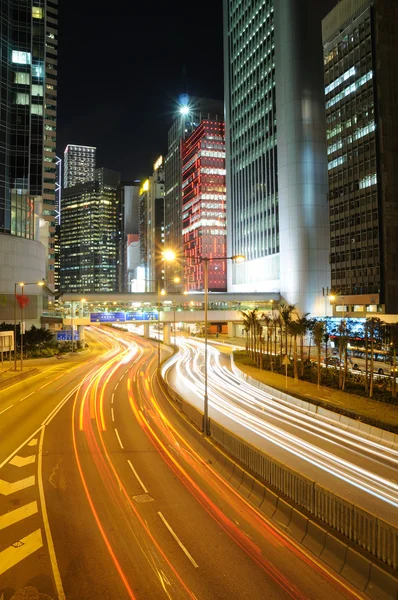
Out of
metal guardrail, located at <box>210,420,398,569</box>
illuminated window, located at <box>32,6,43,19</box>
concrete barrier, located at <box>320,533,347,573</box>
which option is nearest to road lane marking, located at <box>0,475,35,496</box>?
metal guardrail, located at <box>210,420,398,569</box>

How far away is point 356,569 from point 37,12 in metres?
113

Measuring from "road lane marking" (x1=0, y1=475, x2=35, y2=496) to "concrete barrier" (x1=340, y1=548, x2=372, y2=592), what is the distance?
36.3 ft

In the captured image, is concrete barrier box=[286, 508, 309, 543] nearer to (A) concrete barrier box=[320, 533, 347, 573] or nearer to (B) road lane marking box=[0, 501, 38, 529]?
(A) concrete barrier box=[320, 533, 347, 573]

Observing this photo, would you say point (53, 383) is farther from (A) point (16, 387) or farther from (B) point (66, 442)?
(B) point (66, 442)

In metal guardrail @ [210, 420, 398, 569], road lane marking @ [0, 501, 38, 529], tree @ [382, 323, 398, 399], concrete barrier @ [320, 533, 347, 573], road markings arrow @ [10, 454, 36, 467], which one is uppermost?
tree @ [382, 323, 398, 399]

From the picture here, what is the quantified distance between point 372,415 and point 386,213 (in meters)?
63.5

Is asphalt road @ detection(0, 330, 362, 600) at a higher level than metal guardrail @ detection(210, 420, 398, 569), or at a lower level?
lower

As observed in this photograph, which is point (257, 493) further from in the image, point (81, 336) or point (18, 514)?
point (81, 336)

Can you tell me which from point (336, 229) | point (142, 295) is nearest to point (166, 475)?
point (142, 295)

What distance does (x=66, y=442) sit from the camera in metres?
22.1

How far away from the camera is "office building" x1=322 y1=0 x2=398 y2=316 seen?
82000mm

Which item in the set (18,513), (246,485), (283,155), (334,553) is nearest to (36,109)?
(283,155)

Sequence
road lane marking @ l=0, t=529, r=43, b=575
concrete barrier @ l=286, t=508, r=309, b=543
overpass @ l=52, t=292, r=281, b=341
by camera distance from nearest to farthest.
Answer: road lane marking @ l=0, t=529, r=43, b=575, concrete barrier @ l=286, t=508, r=309, b=543, overpass @ l=52, t=292, r=281, b=341

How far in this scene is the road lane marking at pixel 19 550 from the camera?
1101 cm
